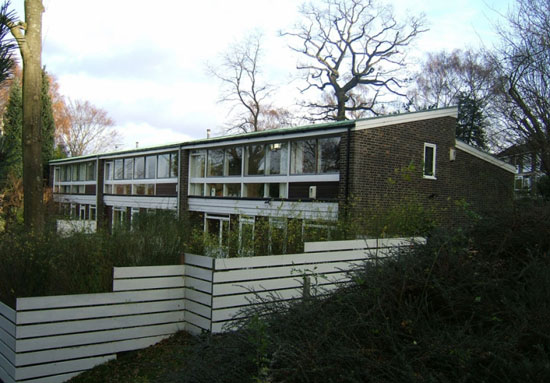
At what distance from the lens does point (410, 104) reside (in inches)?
1259

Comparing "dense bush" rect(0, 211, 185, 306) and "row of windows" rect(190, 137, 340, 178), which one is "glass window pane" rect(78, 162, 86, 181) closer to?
"row of windows" rect(190, 137, 340, 178)

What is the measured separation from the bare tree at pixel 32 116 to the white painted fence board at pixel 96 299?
11.4ft

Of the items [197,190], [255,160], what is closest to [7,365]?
[255,160]

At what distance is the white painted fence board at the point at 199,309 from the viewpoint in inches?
227

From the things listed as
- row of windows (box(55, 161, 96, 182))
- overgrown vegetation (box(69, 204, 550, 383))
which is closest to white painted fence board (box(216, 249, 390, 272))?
overgrown vegetation (box(69, 204, 550, 383))

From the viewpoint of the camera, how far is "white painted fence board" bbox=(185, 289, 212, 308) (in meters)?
5.77

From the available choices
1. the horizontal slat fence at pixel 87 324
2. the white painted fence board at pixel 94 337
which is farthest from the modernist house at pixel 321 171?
the white painted fence board at pixel 94 337

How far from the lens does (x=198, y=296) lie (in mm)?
5918

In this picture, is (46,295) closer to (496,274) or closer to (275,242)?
(275,242)

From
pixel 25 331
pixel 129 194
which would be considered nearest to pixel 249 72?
pixel 129 194

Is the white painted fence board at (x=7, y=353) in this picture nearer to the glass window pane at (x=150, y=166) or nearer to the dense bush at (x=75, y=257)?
the dense bush at (x=75, y=257)

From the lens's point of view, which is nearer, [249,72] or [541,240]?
[541,240]

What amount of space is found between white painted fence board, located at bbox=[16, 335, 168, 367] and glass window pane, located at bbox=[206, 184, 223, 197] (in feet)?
39.7

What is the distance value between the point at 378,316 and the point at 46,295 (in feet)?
14.0
